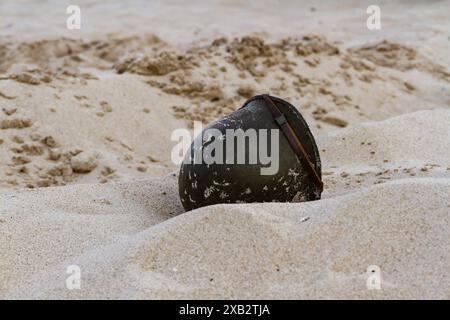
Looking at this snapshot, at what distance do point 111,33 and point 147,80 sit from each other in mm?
1902

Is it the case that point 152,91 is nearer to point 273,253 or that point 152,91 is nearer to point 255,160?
point 255,160

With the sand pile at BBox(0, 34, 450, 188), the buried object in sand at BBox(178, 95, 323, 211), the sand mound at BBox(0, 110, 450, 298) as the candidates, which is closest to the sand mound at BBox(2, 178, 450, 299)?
the sand mound at BBox(0, 110, 450, 298)

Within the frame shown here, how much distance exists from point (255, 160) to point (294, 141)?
0.19m

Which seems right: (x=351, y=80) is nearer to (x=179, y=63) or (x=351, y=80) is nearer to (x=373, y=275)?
(x=179, y=63)

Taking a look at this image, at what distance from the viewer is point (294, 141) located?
2.71 meters

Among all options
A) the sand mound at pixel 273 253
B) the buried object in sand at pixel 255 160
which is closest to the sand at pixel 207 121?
the sand mound at pixel 273 253

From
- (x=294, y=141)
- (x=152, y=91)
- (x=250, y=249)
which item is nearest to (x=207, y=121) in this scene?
(x=152, y=91)

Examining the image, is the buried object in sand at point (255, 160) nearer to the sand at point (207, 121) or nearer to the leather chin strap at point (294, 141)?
the leather chin strap at point (294, 141)

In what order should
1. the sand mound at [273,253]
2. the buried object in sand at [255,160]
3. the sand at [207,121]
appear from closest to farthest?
the sand mound at [273,253]
the sand at [207,121]
the buried object in sand at [255,160]

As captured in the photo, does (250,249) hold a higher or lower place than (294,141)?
lower

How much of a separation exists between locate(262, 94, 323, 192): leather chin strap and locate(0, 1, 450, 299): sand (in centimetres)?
17

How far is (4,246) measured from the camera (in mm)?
2502

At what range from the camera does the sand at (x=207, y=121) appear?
6.98 feet

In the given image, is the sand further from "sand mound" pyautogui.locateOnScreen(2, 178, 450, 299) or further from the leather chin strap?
the leather chin strap
